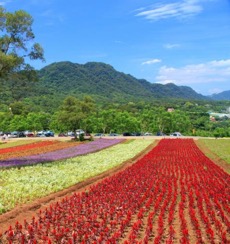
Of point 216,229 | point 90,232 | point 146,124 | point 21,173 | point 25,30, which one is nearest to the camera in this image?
point 90,232

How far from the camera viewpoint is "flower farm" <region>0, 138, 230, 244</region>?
1109 cm

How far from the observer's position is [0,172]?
2261cm

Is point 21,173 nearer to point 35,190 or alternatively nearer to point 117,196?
point 35,190

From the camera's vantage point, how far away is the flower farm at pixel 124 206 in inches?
437

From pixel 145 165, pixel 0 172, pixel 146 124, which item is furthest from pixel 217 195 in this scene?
pixel 146 124

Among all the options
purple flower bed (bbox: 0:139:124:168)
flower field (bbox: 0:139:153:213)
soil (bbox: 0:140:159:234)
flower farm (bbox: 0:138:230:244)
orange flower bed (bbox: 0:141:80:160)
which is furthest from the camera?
orange flower bed (bbox: 0:141:80:160)

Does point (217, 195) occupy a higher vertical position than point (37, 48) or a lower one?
lower

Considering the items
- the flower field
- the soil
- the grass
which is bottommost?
the soil

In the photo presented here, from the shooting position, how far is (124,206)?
579 inches

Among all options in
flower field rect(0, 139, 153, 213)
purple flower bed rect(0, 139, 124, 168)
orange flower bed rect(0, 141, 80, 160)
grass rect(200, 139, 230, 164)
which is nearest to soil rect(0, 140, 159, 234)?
flower field rect(0, 139, 153, 213)

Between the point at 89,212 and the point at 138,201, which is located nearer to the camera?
the point at 89,212

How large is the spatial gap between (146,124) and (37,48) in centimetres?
6886

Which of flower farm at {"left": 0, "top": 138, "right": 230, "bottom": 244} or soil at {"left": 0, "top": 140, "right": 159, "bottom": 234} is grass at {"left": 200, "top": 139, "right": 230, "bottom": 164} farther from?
soil at {"left": 0, "top": 140, "right": 159, "bottom": 234}

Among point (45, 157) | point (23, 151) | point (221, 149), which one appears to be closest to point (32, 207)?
point (45, 157)
